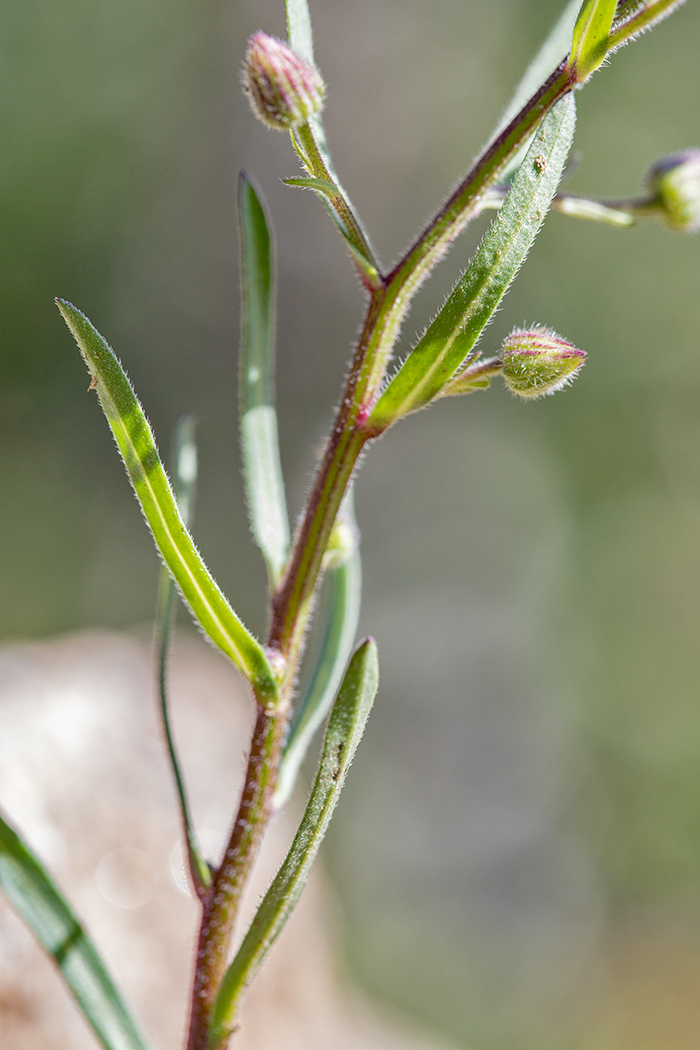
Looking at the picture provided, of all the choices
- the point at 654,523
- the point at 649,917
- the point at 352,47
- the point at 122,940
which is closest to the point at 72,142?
the point at 352,47

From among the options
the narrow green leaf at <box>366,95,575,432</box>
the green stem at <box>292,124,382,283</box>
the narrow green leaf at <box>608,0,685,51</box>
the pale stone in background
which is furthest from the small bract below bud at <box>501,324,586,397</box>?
the pale stone in background

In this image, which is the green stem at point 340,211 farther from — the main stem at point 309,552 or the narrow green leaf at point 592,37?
the narrow green leaf at point 592,37

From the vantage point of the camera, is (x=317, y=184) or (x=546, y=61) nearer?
(x=317, y=184)

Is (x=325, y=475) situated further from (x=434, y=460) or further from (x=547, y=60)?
(x=434, y=460)

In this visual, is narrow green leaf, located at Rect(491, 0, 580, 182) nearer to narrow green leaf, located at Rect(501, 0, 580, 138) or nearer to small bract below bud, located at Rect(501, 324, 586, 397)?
narrow green leaf, located at Rect(501, 0, 580, 138)

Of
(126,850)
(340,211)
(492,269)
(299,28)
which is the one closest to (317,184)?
(340,211)

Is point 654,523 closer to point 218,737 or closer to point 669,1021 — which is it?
point 669,1021
